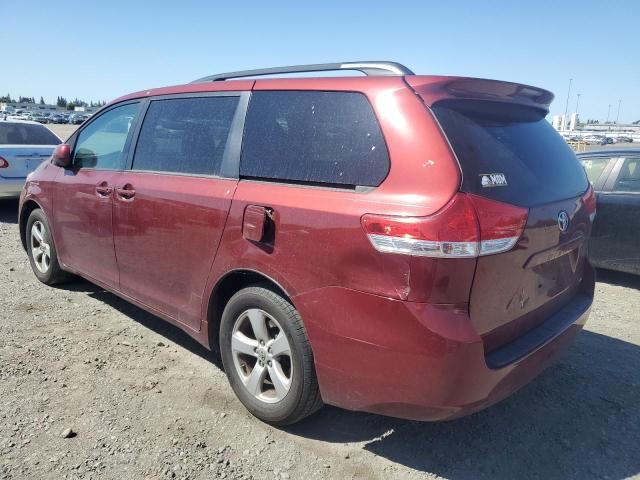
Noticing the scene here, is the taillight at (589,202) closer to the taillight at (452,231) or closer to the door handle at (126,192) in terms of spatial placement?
the taillight at (452,231)

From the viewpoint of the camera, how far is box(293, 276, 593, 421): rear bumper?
207 centimetres

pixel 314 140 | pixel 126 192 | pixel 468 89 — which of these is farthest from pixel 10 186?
pixel 468 89

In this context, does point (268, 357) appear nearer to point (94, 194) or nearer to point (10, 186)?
point (94, 194)

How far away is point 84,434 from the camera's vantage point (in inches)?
105

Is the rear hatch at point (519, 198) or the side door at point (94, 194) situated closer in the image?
the rear hatch at point (519, 198)

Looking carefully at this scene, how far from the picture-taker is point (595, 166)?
18.9ft

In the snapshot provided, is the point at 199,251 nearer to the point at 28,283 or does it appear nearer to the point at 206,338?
the point at 206,338

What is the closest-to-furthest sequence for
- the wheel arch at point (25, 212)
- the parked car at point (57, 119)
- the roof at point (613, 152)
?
the wheel arch at point (25, 212) < the roof at point (613, 152) < the parked car at point (57, 119)

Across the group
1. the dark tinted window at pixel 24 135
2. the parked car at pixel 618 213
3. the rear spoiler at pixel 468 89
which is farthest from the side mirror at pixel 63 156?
the parked car at pixel 618 213

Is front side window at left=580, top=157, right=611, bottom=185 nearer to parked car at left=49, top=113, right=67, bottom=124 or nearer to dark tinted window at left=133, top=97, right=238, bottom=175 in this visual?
dark tinted window at left=133, top=97, right=238, bottom=175

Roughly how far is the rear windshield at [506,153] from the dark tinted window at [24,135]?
337 inches

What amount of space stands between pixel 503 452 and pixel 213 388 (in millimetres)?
1714

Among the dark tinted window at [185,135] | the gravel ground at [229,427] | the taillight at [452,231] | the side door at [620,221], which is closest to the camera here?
the taillight at [452,231]

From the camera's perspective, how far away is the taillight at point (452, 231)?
79.6 inches
